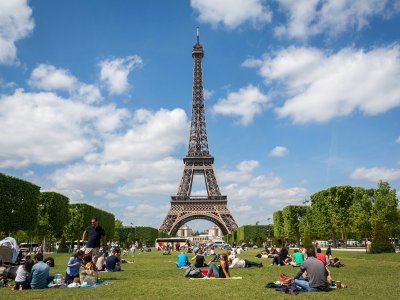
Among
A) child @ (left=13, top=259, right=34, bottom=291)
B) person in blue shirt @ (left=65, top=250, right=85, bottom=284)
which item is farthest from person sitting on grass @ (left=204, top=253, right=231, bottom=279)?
child @ (left=13, top=259, right=34, bottom=291)

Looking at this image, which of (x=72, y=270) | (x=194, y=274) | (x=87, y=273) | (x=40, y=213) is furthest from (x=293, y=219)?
(x=87, y=273)

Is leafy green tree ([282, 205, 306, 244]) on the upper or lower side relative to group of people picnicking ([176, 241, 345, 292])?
upper

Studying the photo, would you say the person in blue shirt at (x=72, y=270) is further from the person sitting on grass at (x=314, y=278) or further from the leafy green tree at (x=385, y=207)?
the leafy green tree at (x=385, y=207)

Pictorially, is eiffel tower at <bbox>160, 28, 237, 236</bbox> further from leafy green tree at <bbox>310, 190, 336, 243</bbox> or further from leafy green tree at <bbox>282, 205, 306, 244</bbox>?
leafy green tree at <bbox>310, 190, 336, 243</bbox>

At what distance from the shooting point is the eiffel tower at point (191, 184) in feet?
305

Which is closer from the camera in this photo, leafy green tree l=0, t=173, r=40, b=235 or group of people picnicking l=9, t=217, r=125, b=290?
group of people picnicking l=9, t=217, r=125, b=290

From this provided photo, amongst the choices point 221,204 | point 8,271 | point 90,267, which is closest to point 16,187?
point 8,271

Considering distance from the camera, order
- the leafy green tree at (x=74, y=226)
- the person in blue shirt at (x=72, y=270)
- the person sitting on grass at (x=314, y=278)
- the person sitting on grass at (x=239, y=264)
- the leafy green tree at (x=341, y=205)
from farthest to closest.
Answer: the leafy green tree at (x=74, y=226) < the leafy green tree at (x=341, y=205) < the person sitting on grass at (x=239, y=264) < the person in blue shirt at (x=72, y=270) < the person sitting on grass at (x=314, y=278)

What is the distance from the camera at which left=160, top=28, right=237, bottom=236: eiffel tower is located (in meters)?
93.0

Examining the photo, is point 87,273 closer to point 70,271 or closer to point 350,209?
point 70,271

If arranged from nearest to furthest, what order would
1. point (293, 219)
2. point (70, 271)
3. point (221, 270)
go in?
point (70, 271), point (221, 270), point (293, 219)

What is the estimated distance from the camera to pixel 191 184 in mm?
98625

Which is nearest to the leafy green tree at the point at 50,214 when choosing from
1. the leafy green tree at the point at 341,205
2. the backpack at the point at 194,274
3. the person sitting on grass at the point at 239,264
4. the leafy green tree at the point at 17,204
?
the leafy green tree at the point at 17,204

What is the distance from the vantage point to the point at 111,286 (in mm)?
15211
